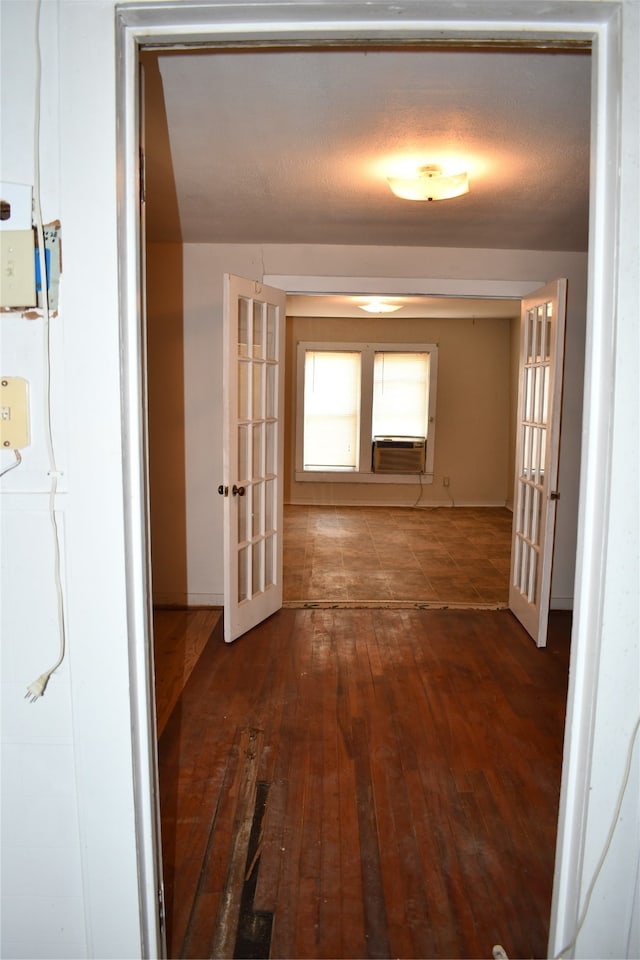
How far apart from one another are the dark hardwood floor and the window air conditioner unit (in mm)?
4698

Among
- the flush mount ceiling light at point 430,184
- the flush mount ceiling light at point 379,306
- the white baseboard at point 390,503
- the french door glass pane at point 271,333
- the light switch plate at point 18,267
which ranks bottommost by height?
the white baseboard at point 390,503

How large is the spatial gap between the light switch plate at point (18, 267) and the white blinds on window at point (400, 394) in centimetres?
737

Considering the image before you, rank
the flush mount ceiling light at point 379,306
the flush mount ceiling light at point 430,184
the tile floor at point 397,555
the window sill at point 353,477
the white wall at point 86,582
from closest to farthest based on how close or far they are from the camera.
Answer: the white wall at point 86,582, the flush mount ceiling light at point 430,184, the tile floor at point 397,555, the flush mount ceiling light at point 379,306, the window sill at point 353,477

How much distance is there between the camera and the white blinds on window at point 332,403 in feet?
27.6

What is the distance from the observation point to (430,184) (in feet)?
9.06

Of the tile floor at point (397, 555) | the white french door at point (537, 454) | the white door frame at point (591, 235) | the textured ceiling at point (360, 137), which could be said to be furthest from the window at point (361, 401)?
the white door frame at point (591, 235)

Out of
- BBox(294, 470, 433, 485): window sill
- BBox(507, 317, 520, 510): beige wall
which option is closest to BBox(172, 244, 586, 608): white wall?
BBox(507, 317, 520, 510): beige wall

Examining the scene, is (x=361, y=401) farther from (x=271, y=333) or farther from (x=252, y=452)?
(x=252, y=452)

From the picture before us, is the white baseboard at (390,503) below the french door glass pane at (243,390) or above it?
below

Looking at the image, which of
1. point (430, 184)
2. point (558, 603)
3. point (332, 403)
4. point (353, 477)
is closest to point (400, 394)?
point (332, 403)

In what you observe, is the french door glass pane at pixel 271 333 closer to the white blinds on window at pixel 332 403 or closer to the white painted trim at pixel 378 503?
the white blinds on window at pixel 332 403

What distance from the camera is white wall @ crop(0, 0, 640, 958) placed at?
3.79 feet

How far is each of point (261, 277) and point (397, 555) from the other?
300cm

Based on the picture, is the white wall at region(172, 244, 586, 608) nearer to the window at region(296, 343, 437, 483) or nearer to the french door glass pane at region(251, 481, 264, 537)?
the french door glass pane at region(251, 481, 264, 537)
